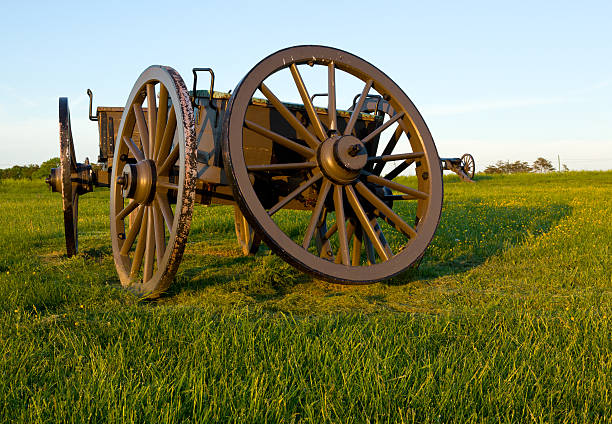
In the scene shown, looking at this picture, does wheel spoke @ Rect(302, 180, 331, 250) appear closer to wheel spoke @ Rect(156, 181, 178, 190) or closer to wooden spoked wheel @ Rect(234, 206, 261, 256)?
wheel spoke @ Rect(156, 181, 178, 190)

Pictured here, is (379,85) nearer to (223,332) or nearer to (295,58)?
(295,58)

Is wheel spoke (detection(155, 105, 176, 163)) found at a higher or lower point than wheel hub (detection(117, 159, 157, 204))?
higher

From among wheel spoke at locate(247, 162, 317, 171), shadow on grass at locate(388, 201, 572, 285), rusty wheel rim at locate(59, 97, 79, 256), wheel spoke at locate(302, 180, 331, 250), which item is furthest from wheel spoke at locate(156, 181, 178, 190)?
shadow on grass at locate(388, 201, 572, 285)

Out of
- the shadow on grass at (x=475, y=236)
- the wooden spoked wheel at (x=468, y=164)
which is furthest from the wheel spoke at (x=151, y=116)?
the wooden spoked wheel at (x=468, y=164)

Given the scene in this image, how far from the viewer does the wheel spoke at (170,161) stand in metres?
3.43

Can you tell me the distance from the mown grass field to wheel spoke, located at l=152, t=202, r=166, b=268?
372mm

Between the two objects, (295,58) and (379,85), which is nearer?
(295,58)

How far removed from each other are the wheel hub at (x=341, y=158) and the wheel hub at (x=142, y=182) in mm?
1278

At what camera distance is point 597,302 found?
3.57 m

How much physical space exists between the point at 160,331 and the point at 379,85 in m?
2.45

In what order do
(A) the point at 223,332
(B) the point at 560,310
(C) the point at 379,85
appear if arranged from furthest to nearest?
(C) the point at 379,85 → (B) the point at 560,310 → (A) the point at 223,332

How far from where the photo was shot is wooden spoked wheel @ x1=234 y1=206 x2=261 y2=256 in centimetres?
553

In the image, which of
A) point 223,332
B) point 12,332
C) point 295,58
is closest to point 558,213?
point 295,58

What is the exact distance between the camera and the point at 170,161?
3.53 meters
